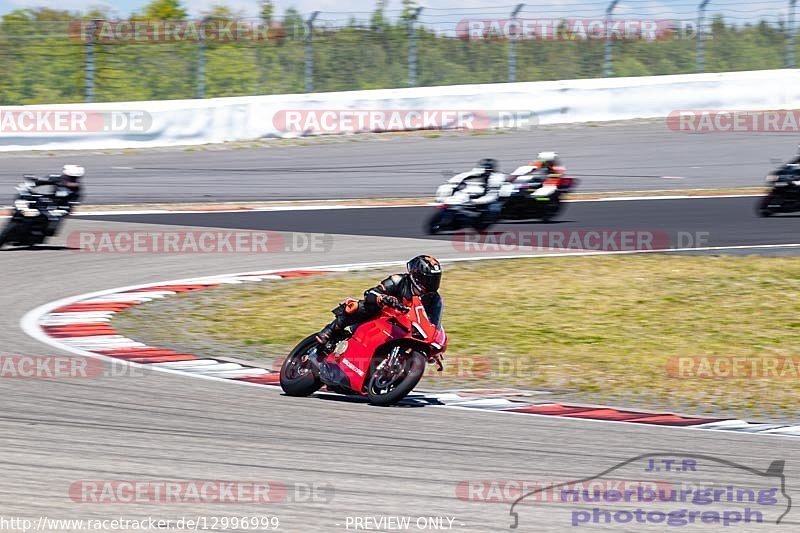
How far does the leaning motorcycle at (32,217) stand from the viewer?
1519 cm

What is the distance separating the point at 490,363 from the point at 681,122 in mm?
18002

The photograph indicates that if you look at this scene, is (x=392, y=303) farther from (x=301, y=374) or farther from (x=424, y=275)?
(x=301, y=374)

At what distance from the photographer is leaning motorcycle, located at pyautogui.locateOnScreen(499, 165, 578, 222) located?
18.5m

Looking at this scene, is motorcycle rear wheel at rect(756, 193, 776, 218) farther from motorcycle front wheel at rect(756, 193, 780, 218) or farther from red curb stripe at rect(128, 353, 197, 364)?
red curb stripe at rect(128, 353, 197, 364)

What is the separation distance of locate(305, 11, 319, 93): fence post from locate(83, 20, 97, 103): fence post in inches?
171

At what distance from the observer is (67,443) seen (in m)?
7.04

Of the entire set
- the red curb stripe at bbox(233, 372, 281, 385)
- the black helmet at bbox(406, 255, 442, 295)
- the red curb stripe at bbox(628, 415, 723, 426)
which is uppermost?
the black helmet at bbox(406, 255, 442, 295)

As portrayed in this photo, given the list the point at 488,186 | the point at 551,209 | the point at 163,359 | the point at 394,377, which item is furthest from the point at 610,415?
the point at 551,209

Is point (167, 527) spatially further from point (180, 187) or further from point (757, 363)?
point (180, 187)

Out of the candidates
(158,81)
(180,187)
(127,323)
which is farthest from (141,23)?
(127,323)

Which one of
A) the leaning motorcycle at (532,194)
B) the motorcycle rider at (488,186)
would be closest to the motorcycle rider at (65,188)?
the motorcycle rider at (488,186)

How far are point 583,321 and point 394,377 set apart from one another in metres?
4.54

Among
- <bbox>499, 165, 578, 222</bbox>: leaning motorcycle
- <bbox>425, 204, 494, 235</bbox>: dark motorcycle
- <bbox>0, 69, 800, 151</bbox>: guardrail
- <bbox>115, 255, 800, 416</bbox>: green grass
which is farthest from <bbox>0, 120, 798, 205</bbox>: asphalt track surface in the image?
<bbox>115, 255, 800, 416</bbox>: green grass

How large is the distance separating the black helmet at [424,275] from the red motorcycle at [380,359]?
0.09m
